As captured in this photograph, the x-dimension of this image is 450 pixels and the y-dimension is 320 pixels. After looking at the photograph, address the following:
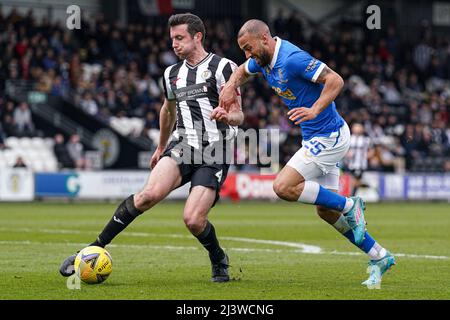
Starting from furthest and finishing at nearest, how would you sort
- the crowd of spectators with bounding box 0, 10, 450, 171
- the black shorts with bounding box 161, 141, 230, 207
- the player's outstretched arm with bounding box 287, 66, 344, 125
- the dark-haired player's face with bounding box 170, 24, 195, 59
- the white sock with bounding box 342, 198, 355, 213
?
1. the crowd of spectators with bounding box 0, 10, 450, 171
2. the dark-haired player's face with bounding box 170, 24, 195, 59
3. the black shorts with bounding box 161, 141, 230, 207
4. the white sock with bounding box 342, 198, 355, 213
5. the player's outstretched arm with bounding box 287, 66, 344, 125

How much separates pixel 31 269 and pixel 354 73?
2993 centimetres

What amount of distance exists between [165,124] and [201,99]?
21.7 inches

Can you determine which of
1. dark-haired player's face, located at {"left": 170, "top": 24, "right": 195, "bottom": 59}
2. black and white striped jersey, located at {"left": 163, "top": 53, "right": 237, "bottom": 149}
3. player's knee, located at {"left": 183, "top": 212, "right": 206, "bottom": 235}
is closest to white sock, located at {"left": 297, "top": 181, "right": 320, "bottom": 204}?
player's knee, located at {"left": 183, "top": 212, "right": 206, "bottom": 235}

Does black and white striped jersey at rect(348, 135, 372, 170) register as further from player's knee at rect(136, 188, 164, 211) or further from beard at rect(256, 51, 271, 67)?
player's knee at rect(136, 188, 164, 211)

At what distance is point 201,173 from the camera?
9.06 meters

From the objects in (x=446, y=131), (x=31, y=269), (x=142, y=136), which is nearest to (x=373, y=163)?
(x=446, y=131)

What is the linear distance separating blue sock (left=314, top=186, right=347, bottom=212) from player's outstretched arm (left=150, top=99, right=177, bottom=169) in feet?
5.93

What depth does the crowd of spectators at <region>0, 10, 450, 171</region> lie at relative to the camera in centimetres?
3083

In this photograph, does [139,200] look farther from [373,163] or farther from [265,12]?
[265,12]

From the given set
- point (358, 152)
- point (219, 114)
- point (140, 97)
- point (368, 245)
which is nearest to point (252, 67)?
point (219, 114)

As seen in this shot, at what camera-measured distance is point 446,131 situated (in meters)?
35.8

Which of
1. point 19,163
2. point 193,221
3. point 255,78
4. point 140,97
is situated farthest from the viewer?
point 255,78

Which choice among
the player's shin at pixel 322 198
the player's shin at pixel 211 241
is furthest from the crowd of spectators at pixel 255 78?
the player's shin at pixel 322 198

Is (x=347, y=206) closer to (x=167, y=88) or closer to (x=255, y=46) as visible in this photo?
(x=255, y=46)
